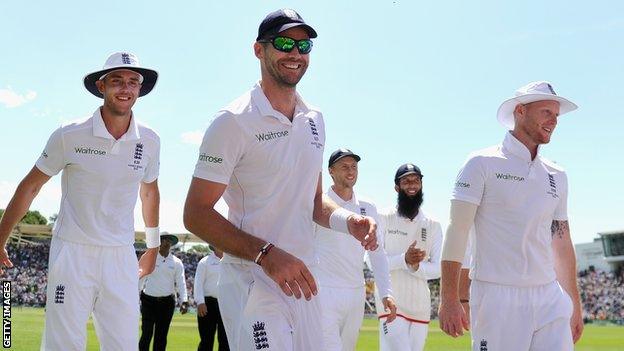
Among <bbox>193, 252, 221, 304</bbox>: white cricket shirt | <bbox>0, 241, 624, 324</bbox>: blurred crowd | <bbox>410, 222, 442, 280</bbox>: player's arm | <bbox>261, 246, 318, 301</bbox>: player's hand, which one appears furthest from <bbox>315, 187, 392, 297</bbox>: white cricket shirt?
<bbox>0, 241, 624, 324</bbox>: blurred crowd

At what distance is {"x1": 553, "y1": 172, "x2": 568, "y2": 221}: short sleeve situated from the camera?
693 centimetres

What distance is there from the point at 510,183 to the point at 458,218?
539 mm

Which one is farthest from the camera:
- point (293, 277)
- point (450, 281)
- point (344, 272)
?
point (344, 272)

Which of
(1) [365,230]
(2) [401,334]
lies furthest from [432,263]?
(1) [365,230]

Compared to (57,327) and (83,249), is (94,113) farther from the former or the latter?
(57,327)

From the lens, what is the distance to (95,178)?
696cm

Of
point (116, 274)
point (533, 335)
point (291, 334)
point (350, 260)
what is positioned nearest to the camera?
point (291, 334)

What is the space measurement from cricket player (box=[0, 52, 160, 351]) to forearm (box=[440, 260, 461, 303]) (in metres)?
2.77

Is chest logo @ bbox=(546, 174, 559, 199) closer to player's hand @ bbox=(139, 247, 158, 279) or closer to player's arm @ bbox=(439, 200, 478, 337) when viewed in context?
player's arm @ bbox=(439, 200, 478, 337)

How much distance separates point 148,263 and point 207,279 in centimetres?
871

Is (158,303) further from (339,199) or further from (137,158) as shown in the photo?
(137,158)

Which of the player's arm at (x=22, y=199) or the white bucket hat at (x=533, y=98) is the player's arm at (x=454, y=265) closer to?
the white bucket hat at (x=533, y=98)

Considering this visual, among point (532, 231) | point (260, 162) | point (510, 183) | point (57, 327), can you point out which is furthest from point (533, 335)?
point (57, 327)

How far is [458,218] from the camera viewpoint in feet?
21.8
